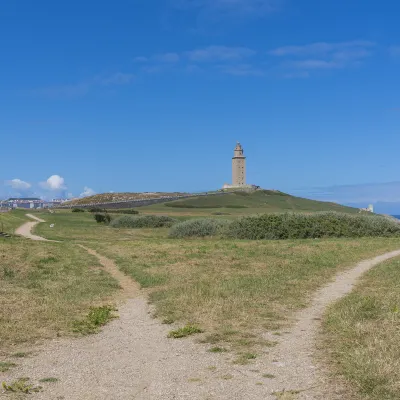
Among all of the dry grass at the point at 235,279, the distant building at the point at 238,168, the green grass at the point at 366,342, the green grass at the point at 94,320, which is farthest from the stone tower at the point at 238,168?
the green grass at the point at 94,320

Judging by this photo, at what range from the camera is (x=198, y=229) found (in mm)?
47062

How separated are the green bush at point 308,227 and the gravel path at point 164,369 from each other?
3044cm

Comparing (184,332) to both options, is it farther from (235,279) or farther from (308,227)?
(308,227)

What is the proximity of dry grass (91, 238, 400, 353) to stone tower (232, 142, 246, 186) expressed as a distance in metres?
147

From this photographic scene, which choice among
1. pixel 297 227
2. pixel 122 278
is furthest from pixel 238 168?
pixel 122 278

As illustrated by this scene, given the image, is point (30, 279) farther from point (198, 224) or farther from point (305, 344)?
point (198, 224)

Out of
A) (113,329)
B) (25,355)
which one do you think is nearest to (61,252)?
(113,329)

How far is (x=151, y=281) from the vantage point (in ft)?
62.2

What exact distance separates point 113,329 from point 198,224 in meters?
36.3

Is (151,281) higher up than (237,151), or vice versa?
(237,151)

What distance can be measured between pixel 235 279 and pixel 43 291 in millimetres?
7127

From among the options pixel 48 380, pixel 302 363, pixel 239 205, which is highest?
pixel 239 205

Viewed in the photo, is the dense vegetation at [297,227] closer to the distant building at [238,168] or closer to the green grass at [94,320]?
the green grass at [94,320]

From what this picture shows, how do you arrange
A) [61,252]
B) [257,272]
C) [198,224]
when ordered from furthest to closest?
[198,224] → [61,252] → [257,272]
